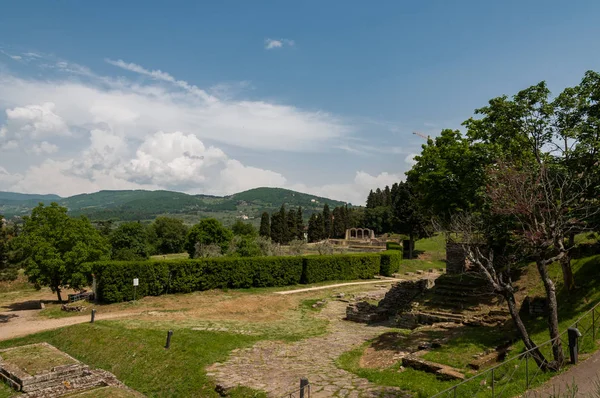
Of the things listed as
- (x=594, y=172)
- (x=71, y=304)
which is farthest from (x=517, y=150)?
(x=71, y=304)

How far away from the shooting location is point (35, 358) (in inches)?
648

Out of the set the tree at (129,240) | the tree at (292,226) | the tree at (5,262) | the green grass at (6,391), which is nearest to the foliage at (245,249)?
the tree at (5,262)

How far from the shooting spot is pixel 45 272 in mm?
29703

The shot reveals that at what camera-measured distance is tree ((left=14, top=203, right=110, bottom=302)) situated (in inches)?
1159

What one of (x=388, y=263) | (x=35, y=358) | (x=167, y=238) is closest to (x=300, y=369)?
(x=35, y=358)

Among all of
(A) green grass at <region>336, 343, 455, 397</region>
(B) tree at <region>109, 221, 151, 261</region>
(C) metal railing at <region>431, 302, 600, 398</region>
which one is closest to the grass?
(A) green grass at <region>336, 343, 455, 397</region>

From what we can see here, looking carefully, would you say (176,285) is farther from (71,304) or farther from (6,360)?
(6,360)

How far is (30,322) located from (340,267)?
2885 centimetres

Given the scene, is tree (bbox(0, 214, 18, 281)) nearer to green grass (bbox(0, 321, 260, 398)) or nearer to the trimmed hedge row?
the trimmed hedge row

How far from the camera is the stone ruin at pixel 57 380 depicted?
1401cm

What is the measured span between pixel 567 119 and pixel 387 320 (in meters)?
15.7

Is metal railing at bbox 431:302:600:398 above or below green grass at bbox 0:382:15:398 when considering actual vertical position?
above

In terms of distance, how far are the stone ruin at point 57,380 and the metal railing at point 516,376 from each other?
10593mm

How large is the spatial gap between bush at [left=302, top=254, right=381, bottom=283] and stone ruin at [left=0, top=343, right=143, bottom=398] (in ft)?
90.7
